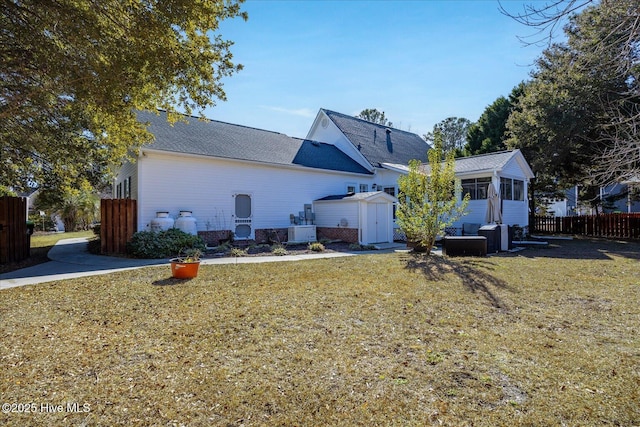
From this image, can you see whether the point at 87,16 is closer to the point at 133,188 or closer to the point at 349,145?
the point at 133,188

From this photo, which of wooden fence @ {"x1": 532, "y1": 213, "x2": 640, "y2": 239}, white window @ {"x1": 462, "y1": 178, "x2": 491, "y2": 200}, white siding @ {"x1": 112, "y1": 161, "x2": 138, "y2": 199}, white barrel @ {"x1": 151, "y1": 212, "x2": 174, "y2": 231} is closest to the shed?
white window @ {"x1": 462, "y1": 178, "x2": 491, "y2": 200}

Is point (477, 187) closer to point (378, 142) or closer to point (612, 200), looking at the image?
point (378, 142)

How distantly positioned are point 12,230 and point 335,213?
1211 centimetres

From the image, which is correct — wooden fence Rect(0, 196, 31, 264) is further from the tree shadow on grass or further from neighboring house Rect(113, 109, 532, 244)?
the tree shadow on grass

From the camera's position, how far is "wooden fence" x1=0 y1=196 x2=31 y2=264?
9750 mm

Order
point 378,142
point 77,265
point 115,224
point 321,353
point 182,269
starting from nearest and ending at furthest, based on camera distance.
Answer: point 321,353, point 182,269, point 77,265, point 115,224, point 378,142

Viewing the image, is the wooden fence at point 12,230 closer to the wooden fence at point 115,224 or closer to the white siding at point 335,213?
the wooden fence at point 115,224

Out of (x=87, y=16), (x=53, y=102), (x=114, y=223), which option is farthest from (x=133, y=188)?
(x=87, y=16)

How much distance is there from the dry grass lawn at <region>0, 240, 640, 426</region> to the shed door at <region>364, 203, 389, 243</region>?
865cm

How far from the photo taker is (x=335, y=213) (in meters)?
16.8

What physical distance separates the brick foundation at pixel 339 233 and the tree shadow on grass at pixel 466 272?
4789 mm

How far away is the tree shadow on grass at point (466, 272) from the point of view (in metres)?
6.64

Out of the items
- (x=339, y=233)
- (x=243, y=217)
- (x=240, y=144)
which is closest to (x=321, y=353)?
(x=243, y=217)

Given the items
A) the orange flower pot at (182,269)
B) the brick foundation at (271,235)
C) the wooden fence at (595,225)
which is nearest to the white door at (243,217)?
the brick foundation at (271,235)
